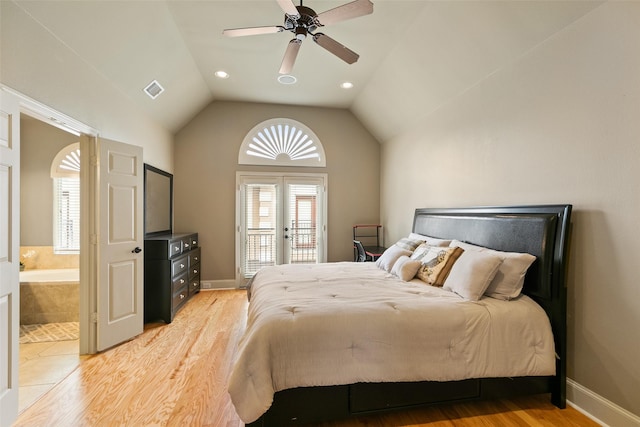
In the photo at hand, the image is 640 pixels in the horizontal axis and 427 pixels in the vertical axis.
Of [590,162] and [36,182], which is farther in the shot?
[36,182]

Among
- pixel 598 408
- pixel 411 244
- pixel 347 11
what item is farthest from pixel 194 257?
pixel 598 408

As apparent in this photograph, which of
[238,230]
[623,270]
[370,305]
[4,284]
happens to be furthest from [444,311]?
[238,230]

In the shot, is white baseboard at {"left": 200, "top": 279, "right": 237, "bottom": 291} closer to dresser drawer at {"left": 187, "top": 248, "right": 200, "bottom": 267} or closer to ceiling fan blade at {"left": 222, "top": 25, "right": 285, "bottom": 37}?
dresser drawer at {"left": 187, "top": 248, "right": 200, "bottom": 267}

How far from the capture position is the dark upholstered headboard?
181 centimetres

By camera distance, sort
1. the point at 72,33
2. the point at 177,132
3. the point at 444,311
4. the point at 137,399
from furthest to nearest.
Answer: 1. the point at 177,132
2. the point at 72,33
3. the point at 137,399
4. the point at 444,311

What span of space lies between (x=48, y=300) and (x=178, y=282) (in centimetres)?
145

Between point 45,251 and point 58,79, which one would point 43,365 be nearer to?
point 45,251

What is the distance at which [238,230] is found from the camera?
188 inches

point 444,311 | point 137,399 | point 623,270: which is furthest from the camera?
point 137,399

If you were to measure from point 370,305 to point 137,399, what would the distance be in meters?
1.78

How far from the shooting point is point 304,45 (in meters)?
3.11

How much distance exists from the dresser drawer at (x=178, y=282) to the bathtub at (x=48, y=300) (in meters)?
1.13

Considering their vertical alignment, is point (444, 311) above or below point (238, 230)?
below

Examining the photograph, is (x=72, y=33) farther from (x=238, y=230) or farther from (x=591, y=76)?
(x=591, y=76)
